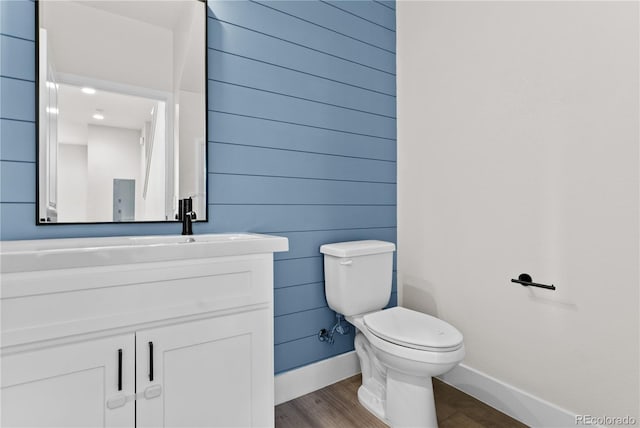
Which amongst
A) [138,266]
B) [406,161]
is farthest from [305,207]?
[138,266]

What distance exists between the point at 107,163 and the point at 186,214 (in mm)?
372

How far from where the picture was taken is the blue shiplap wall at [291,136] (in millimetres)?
1246

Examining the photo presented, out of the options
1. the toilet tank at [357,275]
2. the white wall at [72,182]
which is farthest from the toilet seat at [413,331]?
the white wall at [72,182]

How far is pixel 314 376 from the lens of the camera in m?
1.91

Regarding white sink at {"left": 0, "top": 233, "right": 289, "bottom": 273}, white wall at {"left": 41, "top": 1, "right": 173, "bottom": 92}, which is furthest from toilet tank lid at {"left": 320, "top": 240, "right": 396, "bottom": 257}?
white wall at {"left": 41, "top": 1, "right": 173, "bottom": 92}

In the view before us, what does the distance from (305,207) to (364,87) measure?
86cm

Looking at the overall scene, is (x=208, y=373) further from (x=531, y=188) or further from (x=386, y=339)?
(x=531, y=188)

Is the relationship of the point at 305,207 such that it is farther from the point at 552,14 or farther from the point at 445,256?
the point at 552,14

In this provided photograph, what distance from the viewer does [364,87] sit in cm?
214

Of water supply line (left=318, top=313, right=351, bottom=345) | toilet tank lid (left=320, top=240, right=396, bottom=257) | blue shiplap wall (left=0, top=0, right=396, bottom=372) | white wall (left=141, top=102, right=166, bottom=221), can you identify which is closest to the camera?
blue shiplap wall (left=0, top=0, right=396, bottom=372)

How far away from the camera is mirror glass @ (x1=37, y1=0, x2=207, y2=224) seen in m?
1.30

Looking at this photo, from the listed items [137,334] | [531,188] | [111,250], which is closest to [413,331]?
Result: [531,188]

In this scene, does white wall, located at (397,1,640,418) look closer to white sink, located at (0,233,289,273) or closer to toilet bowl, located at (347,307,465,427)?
toilet bowl, located at (347,307,465,427)

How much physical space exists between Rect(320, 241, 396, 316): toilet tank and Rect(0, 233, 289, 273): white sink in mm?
564
